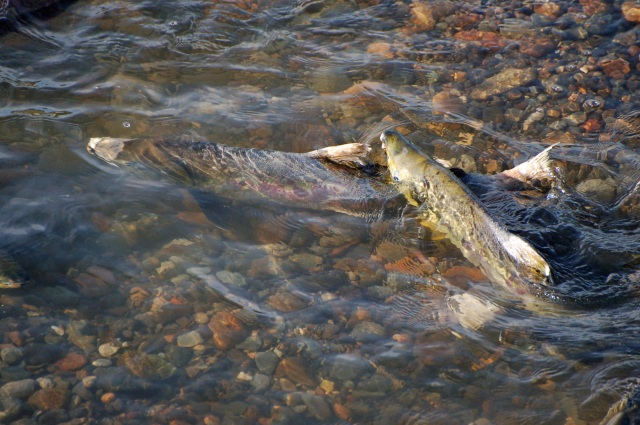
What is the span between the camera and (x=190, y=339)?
3.79m

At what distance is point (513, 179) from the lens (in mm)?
4879

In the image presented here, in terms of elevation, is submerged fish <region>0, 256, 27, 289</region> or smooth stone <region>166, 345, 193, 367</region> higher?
submerged fish <region>0, 256, 27, 289</region>

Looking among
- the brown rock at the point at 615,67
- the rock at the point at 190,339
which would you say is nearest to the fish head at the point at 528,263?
the rock at the point at 190,339

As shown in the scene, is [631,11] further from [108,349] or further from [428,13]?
[108,349]

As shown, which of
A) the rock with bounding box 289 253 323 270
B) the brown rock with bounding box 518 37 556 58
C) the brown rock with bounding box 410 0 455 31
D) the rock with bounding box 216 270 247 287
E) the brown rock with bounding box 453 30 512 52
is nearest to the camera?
the rock with bounding box 216 270 247 287

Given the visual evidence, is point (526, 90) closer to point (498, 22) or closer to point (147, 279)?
point (498, 22)

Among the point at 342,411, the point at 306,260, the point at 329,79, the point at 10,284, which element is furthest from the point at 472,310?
the point at 329,79

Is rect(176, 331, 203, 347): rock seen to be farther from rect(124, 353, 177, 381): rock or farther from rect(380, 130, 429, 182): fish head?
rect(380, 130, 429, 182): fish head

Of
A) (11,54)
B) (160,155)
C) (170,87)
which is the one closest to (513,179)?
(160,155)

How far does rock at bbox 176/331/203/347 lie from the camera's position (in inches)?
148

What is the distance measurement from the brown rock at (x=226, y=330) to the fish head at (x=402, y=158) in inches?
70.5

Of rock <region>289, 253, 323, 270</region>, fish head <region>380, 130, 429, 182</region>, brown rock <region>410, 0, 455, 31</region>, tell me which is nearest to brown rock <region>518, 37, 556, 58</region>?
brown rock <region>410, 0, 455, 31</region>

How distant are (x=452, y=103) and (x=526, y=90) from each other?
83 centimetres

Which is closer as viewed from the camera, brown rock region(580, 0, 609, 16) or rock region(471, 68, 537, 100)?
rock region(471, 68, 537, 100)
